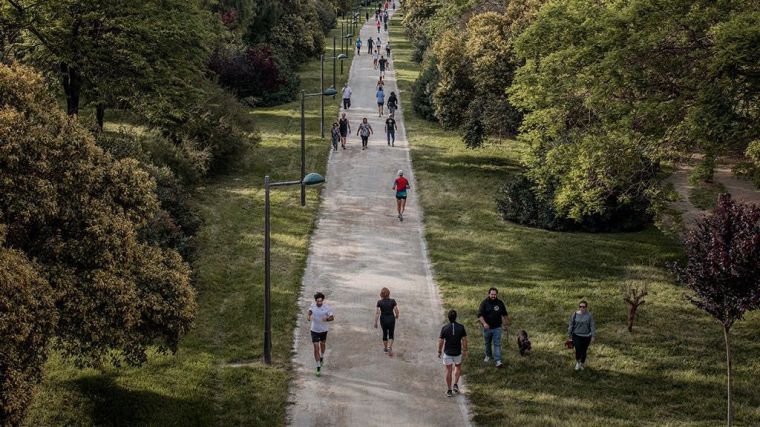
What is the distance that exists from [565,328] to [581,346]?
2226 mm

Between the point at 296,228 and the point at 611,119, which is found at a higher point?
the point at 611,119

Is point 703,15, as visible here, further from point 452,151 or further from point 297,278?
point 452,151

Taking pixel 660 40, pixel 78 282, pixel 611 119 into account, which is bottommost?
pixel 78 282

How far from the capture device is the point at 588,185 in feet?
70.1

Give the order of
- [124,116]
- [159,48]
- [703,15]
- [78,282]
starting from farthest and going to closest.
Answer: [124,116], [159,48], [703,15], [78,282]

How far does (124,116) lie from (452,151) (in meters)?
15.8

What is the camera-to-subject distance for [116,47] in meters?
29.6

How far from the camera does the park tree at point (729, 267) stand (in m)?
14.1

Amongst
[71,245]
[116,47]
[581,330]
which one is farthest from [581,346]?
[116,47]

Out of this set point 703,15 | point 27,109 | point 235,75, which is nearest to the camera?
point 27,109

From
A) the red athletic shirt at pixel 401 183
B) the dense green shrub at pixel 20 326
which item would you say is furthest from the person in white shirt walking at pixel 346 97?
the dense green shrub at pixel 20 326

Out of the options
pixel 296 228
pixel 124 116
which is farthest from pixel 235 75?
pixel 296 228

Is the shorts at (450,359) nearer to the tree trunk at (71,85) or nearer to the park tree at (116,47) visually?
the park tree at (116,47)

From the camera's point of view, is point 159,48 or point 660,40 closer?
point 660,40
